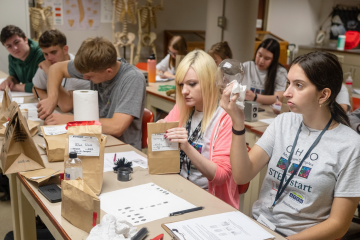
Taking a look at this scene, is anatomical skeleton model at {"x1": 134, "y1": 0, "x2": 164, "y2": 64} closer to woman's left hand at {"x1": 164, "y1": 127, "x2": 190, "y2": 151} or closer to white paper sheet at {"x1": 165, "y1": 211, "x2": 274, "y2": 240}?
woman's left hand at {"x1": 164, "y1": 127, "x2": 190, "y2": 151}

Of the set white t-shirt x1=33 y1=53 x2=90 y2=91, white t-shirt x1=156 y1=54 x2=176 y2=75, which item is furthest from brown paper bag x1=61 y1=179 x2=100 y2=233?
white t-shirt x1=156 y1=54 x2=176 y2=75

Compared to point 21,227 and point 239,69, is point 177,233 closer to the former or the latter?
point 239,69

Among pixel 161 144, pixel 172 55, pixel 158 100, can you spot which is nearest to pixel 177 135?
pixel 161 144

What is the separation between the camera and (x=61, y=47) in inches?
113

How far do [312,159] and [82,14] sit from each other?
5.62 m

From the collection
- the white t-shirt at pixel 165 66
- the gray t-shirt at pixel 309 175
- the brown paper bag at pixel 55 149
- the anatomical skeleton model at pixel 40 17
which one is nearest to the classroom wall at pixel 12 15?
the anatomical skeleton model at pixel 40 17

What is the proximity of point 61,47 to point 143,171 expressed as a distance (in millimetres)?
1710

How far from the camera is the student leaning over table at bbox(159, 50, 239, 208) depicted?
5.19 feet

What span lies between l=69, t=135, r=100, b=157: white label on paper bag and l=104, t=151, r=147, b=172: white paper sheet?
0.29 metres

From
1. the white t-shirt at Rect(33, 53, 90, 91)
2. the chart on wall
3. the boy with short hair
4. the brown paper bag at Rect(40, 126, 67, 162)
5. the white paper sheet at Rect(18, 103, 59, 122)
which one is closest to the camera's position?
the brown paper bag at Rect(40, 126, 67, 162)

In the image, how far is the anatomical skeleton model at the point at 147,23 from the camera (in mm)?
6338

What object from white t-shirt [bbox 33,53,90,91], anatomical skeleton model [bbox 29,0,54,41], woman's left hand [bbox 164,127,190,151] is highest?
anatomical skeleton model [bbox 29,0,54,41]

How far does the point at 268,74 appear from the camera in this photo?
3389 mm

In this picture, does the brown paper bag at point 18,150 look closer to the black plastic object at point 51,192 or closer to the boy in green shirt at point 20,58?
the black plastic object at point 51,192
